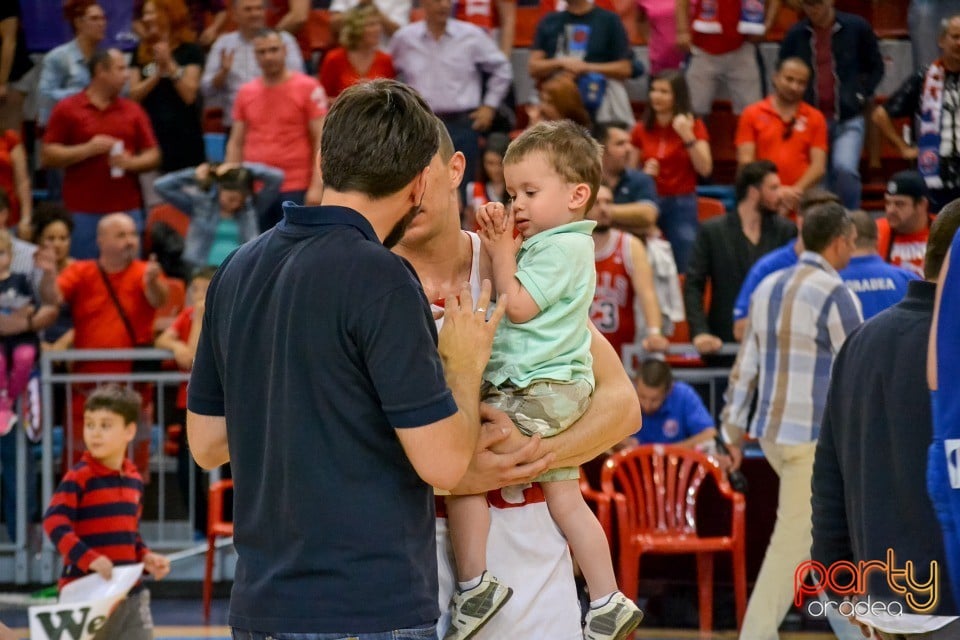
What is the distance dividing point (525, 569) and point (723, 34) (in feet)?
25.2

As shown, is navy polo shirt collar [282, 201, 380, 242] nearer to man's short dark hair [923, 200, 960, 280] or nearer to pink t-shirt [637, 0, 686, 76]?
man's short dark hair [923, 200, 960, 280]

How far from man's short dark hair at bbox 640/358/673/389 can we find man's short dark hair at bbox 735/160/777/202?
1.40 metres

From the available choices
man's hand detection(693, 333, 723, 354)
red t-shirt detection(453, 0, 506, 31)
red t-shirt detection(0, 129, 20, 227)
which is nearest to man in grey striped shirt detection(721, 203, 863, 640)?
man's hand detection(693, 333, 723, 354)

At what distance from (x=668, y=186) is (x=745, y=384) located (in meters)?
2.84

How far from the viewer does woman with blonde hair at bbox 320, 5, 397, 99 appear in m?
9.44

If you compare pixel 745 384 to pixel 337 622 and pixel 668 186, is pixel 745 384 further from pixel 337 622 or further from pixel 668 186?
pixel 337 622

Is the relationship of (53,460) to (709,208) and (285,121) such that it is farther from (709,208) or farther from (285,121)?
(709,208)

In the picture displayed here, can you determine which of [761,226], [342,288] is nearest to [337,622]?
[342,288]

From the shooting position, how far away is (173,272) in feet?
30.7

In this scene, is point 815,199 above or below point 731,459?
above

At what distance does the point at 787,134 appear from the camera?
9.36 metres

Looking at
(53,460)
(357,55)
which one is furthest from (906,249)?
(53,460)

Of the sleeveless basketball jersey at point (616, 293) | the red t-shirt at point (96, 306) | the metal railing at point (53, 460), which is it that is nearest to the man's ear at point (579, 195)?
the sleeveless basketball jersey at point (616, 293)

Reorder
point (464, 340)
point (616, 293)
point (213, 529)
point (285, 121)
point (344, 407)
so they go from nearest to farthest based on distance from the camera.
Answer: point (344, 407), point (464, 340), point (213, 529), point (616, 293), point (285, 121)
